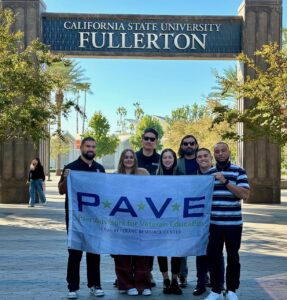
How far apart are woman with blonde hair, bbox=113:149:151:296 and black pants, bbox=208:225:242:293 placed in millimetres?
829

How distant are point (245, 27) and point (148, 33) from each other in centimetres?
369

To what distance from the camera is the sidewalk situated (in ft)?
22.2

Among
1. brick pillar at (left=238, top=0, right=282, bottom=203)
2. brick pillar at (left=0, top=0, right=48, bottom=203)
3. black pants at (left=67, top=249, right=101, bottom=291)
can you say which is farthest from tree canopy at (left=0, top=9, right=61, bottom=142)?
black pants at (left=67, top=249, right=101, bottom=291)

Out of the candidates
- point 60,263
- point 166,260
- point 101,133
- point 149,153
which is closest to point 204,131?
point 101,133

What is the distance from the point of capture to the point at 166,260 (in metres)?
6.96

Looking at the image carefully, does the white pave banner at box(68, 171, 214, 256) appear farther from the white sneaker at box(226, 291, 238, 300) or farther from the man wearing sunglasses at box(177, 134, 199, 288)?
the white sneaker at box(226, 291, 238, 300)

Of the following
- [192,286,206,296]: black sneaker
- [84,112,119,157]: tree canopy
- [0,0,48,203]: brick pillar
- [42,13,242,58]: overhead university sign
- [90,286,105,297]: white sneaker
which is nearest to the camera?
[90,286,105,297]: white sneaker

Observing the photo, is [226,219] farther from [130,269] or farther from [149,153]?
[149,153]

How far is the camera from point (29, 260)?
29.1ft

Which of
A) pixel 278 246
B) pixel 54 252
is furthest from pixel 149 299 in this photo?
pixel 278 246

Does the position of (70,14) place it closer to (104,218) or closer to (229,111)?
(229,111)

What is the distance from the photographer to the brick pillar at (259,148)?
21234 mm

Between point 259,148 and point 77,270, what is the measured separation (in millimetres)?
15636

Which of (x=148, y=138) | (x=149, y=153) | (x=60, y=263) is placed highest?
(x=148, y=138)
